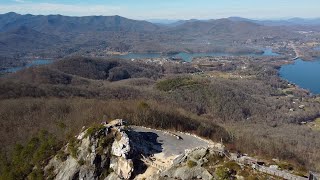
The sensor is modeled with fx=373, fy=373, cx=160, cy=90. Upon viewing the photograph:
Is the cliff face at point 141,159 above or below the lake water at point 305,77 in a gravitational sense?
above

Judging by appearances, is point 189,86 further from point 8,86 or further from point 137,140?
point 137,140

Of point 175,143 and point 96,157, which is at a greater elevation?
point 96,157

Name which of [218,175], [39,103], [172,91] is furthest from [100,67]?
[218,175]

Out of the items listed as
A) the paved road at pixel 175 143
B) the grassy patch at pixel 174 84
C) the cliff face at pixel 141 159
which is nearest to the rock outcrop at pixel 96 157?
the cliff face at pixel 141 159

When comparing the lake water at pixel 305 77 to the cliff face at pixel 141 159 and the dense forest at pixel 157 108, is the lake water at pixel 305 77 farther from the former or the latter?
the cliff face at pixel 141 159

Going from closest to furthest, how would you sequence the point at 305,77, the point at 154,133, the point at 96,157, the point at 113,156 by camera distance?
the point at 113,156 < the point at 96,157 < the point at 154,133 < the point at 305,77

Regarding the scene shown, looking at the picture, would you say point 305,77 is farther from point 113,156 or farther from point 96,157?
point 96,157

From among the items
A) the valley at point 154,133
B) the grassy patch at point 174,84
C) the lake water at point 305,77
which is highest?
the valley at point 154,133

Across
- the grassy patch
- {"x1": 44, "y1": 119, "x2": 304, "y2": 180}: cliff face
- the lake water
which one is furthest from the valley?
the lake water

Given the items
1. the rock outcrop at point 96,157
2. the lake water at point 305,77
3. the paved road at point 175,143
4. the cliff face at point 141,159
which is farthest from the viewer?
the lake water at point 305,77

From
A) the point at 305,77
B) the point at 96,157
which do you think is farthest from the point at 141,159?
the point at 305,77

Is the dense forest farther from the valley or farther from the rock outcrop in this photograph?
the rock outcrop
